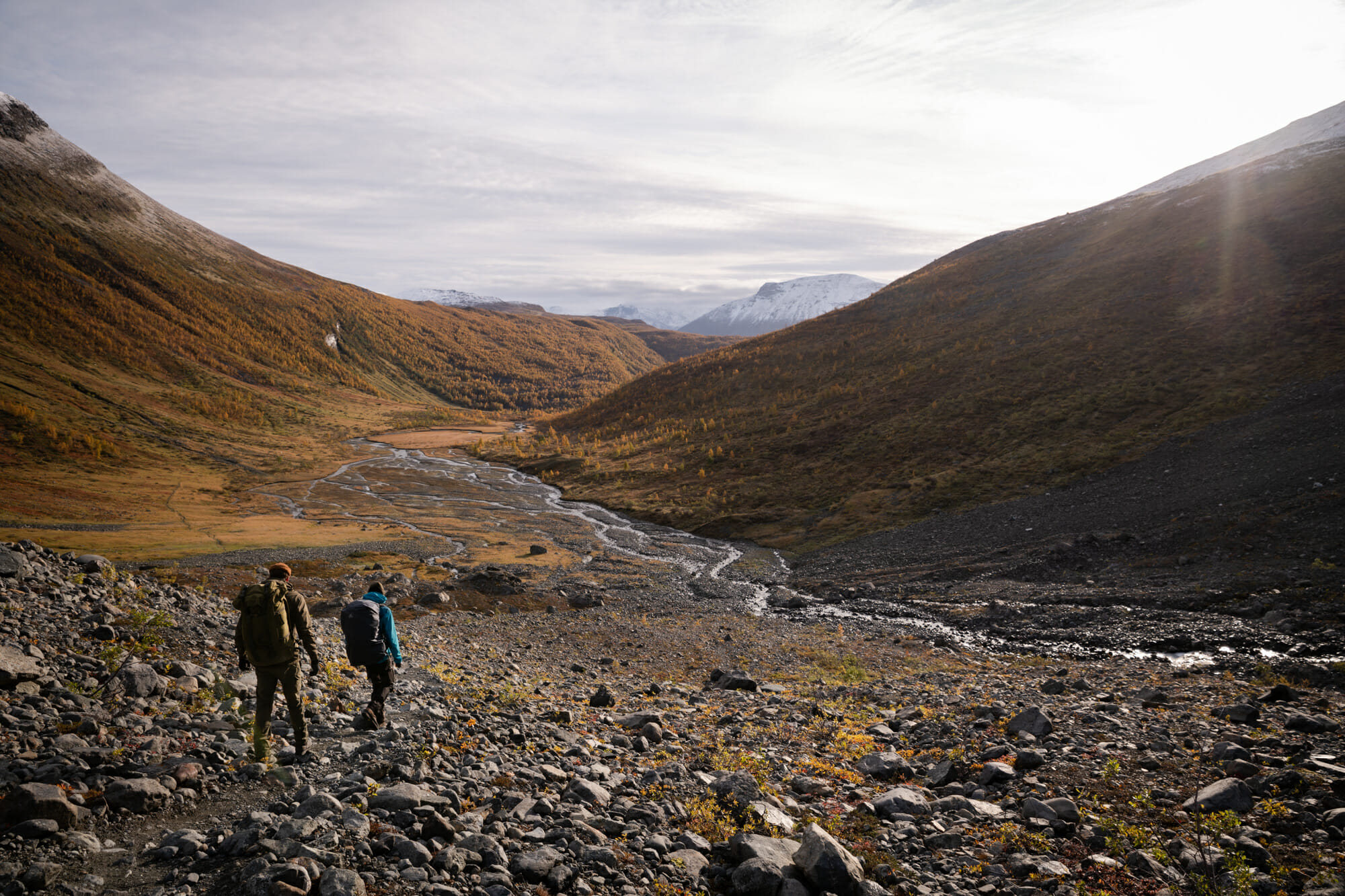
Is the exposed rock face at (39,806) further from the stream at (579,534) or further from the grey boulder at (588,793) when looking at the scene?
the stream at (579,534)

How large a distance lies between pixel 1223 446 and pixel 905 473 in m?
23.3

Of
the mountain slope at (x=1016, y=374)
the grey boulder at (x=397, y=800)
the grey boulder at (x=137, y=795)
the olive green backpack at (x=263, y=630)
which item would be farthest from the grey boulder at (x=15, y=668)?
the mountain slope at (x=1016, y=374)

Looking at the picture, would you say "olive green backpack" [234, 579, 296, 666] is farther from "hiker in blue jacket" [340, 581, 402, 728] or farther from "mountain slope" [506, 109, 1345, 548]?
"mountain slope" [506, 109, 1345, 548]

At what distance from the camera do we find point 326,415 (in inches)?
6053

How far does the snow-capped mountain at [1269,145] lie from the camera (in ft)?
432

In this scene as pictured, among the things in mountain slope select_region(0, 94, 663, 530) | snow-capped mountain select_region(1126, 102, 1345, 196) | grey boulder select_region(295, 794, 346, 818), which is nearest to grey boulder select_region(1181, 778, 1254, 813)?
grey boulder select_region(295, 794, 346, 818)

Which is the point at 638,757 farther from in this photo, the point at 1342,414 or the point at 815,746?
the point at 1342,414

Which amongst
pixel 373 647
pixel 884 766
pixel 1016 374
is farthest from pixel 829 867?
pixel 1016 374

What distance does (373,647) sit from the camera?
11.6 m

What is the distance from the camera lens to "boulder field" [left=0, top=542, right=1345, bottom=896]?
694 cm

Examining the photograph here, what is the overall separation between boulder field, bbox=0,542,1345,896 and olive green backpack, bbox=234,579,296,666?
1.35 meters

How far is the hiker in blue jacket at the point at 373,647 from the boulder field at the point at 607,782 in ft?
1.94

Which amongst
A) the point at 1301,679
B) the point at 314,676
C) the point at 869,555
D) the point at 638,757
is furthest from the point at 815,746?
the point at 869,555

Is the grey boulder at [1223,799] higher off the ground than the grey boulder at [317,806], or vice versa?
the grey boulder at [317,806]
